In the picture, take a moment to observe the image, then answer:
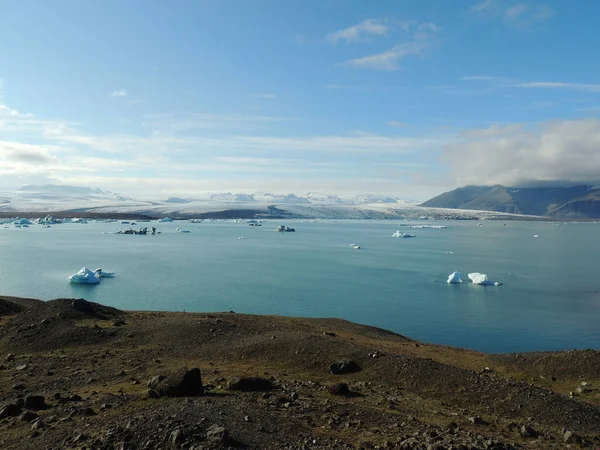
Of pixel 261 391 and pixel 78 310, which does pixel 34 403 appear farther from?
pixel 78 310

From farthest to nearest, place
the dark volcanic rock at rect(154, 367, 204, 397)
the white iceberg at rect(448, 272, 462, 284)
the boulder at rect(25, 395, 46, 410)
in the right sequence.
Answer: the white iceberg at rect(448, 272, 462, 284)
the dark volcanic rock at rect(154, 367, 204, 397)
the boulder at rect(25, 395, 46, 410)

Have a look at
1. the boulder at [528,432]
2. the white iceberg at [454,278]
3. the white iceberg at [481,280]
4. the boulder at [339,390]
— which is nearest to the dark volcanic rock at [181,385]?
the boulder at [339,390]

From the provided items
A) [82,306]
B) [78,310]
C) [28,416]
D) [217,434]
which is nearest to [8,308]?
[82,306]

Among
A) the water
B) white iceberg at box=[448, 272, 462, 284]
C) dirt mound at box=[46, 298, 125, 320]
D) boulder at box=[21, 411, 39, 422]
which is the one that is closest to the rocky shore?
boulder at box=[21, 411, 39, 422]

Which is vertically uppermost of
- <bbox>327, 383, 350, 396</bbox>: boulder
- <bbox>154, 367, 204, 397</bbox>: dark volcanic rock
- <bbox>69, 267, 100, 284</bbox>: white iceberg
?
<bbox>154, 367, 204, 397</bbox>: dark volcanic rock

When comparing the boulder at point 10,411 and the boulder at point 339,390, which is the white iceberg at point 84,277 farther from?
the boulder at point 339,390

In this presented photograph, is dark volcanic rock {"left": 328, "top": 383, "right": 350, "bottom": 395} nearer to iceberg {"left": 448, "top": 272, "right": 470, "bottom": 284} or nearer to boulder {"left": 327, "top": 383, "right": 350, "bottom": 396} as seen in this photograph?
boulder {"left": 327, "top": 383, "right": 350, "bottom": 396}

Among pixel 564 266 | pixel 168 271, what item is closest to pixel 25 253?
pixel 168 271
